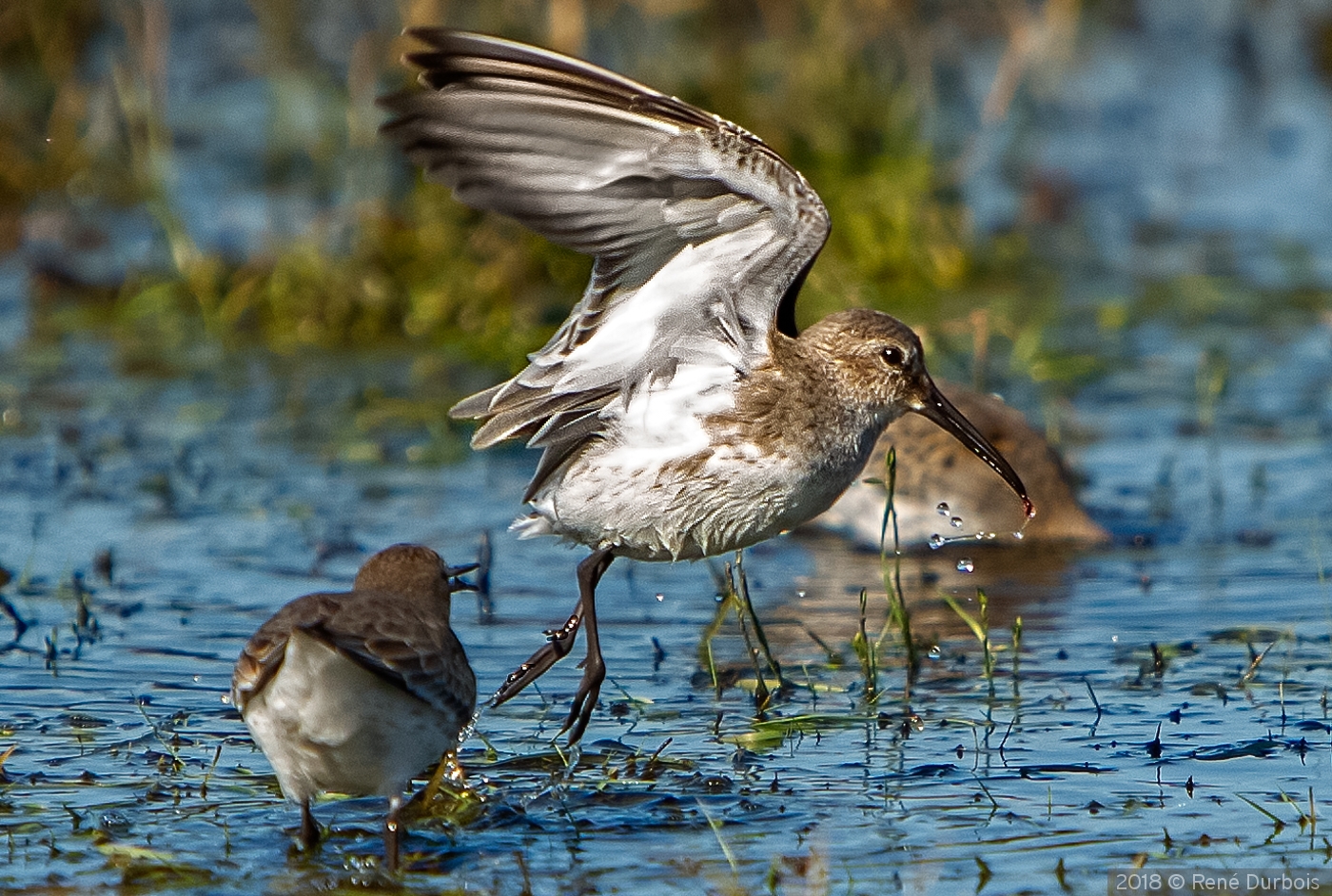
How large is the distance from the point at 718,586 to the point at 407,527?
1603mm

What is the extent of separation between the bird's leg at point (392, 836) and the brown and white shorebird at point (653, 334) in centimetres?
73

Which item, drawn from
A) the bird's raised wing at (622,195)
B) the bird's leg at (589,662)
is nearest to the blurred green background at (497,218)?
the bird's leg at (589,662)

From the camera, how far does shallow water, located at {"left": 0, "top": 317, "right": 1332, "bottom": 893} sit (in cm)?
452

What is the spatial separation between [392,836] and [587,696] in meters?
0.95

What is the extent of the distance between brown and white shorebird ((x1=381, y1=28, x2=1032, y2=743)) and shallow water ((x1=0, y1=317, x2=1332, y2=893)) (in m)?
0.49

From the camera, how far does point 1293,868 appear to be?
169 inches

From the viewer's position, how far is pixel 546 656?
18.6 feet

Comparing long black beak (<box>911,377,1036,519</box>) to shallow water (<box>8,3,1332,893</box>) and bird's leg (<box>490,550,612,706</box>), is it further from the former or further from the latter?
bird's leg (<box>490,550,612,706</box>)

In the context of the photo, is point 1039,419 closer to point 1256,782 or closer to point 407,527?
point 407,527

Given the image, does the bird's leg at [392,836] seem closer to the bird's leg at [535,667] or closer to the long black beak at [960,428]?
the bird's leg at [535,667]

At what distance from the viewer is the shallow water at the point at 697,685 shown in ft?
14.8

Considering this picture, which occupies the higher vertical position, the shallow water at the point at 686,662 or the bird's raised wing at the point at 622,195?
the bird's raised wing at the point at 622,195

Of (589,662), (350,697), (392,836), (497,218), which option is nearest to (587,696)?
(589,662)

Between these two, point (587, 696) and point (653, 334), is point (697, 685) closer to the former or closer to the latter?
point (587, 696)
